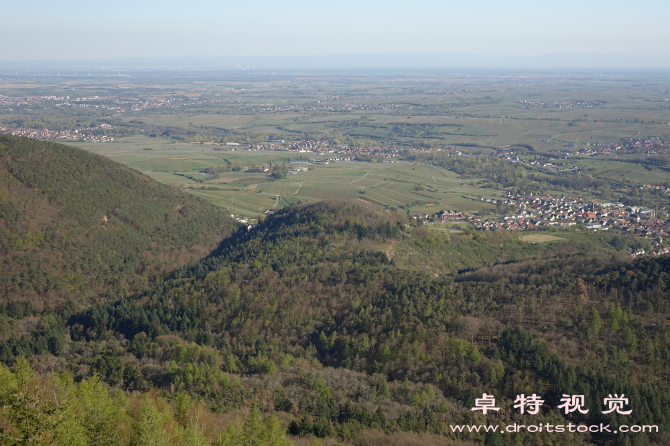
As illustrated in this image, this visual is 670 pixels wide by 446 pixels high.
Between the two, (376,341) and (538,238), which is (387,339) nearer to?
(376,341)

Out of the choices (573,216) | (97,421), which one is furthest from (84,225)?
(573,216)

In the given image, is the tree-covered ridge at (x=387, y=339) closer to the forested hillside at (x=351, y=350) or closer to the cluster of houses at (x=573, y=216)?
the forested hillside at (x=351, y=350)

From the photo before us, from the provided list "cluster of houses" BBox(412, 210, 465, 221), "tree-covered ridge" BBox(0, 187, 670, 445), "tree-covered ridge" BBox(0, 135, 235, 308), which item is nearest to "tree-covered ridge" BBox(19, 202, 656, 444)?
"tree-covered ridge" BBox(0, 187, 670, 445)

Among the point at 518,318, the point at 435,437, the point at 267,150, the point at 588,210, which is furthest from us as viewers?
the point at 267,150

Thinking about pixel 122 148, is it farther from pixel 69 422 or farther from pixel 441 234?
pixel 69 422

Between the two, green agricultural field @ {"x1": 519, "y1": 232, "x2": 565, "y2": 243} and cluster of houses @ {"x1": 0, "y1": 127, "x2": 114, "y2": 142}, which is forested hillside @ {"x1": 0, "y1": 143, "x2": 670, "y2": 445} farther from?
cluster of houses @ {"x1": 0, "y1": 127, "x2": 114, "y2": 142}

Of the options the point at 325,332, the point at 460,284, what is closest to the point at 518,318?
the point at 460,284
